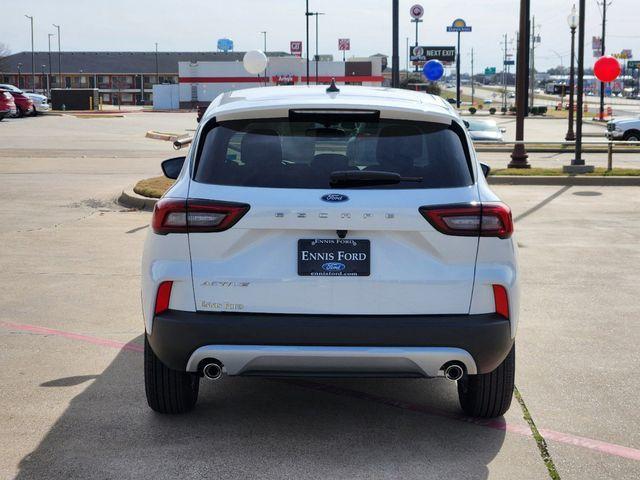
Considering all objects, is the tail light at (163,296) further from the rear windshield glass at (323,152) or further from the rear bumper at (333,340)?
Answer: the rear windshield glass at (323,152)

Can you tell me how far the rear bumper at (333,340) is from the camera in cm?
455

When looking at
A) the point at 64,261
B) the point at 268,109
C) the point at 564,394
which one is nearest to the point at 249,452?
the point at 268,109

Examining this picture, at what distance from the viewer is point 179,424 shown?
5211 mm

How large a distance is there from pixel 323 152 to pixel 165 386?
1549mm

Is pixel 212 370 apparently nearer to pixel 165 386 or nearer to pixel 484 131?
pixel 165 386

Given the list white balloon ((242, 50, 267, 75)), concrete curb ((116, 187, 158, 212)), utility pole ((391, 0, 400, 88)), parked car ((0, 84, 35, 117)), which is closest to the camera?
concrete curb ((116, 187, 158, 212))

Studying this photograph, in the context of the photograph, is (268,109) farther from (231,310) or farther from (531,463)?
(531,463)

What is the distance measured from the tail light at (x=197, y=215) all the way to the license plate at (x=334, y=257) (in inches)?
13.9

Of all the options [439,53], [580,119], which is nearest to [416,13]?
[439,53]

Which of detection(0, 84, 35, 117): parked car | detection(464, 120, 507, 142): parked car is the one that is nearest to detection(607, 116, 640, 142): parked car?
detection(464, 120, 507, 142): parked car

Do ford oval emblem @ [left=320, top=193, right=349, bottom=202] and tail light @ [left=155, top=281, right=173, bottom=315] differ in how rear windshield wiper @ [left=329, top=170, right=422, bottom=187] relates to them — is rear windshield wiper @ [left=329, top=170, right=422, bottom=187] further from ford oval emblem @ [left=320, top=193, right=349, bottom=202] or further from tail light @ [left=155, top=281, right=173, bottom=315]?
tail light @ [left=155, top=281, right=173, bottom=315]

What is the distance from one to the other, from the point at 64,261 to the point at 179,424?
5598 mm

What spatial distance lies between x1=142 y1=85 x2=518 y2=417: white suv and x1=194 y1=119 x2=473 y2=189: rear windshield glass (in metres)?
0.01

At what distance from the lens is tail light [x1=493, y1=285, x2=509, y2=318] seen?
468 cm
